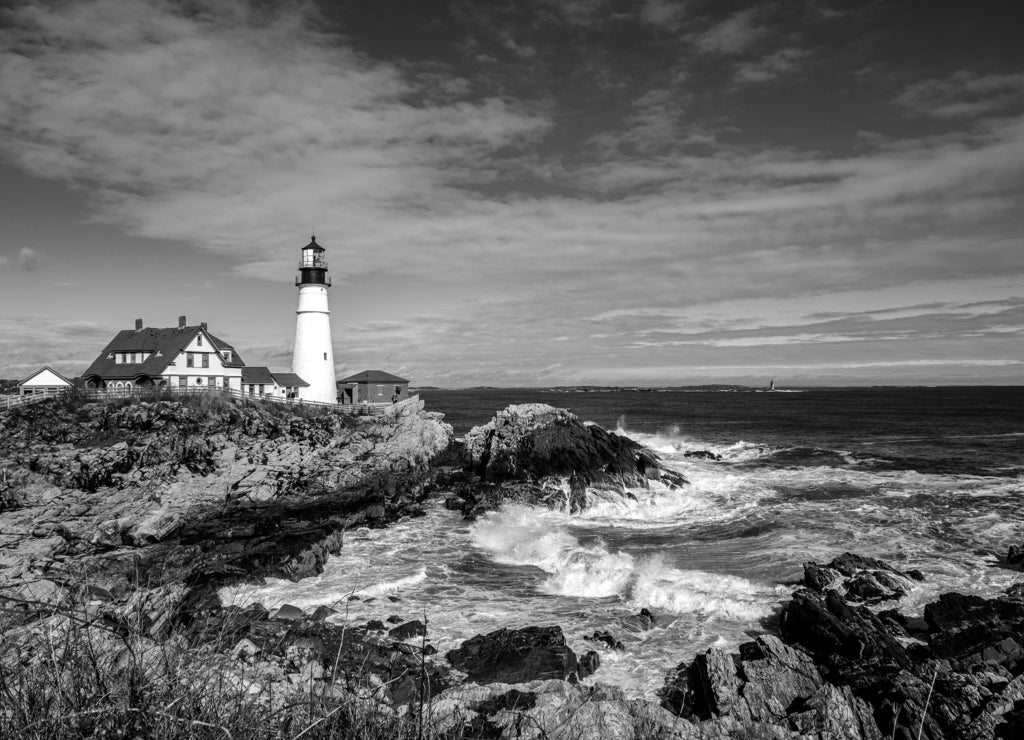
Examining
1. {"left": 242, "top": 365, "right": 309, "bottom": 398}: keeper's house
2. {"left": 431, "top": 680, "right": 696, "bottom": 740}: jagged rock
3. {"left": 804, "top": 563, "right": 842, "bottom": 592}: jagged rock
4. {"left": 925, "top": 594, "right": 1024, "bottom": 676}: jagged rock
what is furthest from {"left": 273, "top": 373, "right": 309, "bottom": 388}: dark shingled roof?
{"left": 925, "top": 594, "right": 1024, "bottom": 676}: jagged rock

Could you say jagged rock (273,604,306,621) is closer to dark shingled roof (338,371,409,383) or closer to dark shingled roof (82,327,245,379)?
dark shingled roof (82,327,245,379)

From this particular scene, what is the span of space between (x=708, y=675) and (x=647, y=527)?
14.1m

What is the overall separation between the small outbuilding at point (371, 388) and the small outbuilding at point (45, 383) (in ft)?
66.9

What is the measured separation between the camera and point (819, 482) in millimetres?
31797

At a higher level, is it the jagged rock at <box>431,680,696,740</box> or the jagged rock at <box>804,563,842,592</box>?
the jagged rock at <box>431,680,696,740</box>

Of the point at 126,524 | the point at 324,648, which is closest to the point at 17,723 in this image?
the point at 324,648

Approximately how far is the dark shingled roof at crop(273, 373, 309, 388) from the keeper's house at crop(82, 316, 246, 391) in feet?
11.9

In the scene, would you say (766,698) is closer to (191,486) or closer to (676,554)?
(676,554)

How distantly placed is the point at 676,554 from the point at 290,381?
3469 centimetres

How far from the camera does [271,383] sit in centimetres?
4475

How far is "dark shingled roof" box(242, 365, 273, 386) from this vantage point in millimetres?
44750

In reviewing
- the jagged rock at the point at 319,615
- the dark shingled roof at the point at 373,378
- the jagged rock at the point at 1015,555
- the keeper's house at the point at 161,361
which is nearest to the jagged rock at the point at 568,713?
the jagged rock at the point at 319,615

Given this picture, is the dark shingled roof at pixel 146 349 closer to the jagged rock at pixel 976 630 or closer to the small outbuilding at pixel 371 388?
the small outbuilding at pixel 371 388

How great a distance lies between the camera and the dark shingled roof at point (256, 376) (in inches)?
1762
